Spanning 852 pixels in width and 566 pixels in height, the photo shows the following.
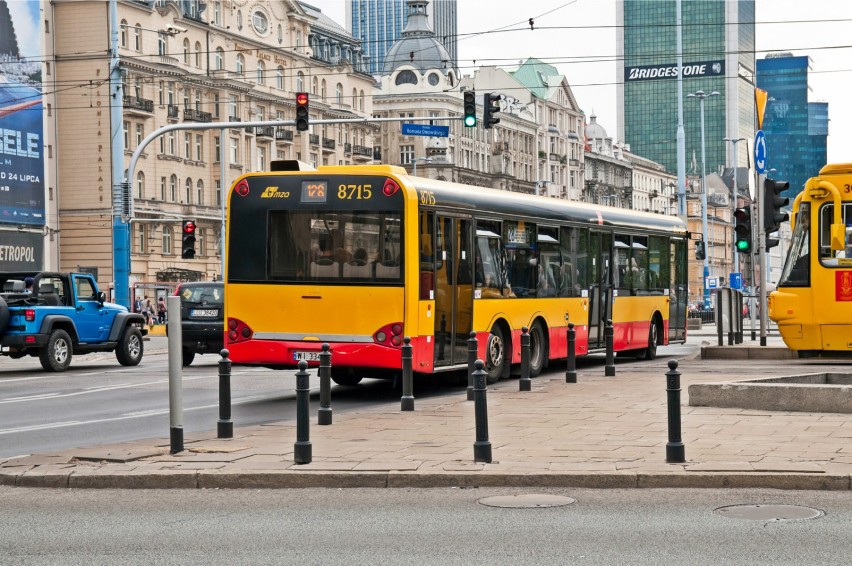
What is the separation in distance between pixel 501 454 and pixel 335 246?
721cm

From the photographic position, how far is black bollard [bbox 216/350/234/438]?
12258mm

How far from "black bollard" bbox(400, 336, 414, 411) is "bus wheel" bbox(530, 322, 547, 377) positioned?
5.84m

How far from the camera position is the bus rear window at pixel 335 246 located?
58.5ft

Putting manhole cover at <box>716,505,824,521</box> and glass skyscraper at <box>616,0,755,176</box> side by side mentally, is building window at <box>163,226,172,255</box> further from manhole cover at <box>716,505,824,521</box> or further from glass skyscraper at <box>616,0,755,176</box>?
glass skyscraper at <box>616,0,755,176</box>

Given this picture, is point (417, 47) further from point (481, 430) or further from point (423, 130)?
point (481, 430)

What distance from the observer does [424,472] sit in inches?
403

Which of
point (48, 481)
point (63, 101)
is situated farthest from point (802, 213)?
point (63, 101)

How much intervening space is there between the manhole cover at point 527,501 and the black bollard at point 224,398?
140 inches

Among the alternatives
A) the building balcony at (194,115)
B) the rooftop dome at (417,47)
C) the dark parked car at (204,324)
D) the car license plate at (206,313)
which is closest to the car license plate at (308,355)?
the dark parked car at (204,324)

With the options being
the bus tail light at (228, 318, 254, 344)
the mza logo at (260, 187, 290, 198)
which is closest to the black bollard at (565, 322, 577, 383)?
the bus tail light at (228, 318, 254, 344)

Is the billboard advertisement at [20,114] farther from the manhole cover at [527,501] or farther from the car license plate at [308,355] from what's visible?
the manhole cover at [527,501]

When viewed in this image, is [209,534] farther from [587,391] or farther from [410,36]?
[410,36]

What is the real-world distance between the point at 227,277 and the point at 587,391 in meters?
5.15

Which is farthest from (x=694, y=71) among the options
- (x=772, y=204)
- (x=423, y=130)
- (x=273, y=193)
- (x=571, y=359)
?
(x=273, y=193)
